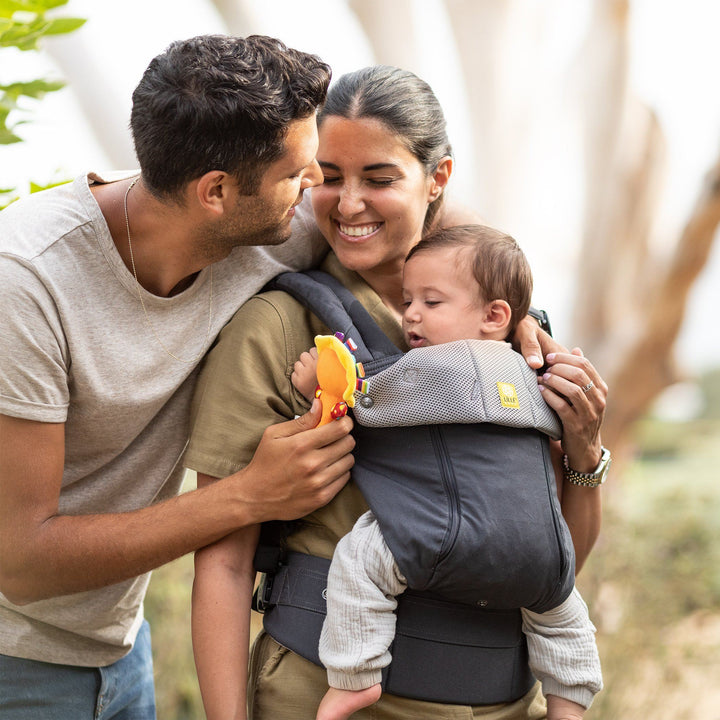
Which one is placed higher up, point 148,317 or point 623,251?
point 148,317

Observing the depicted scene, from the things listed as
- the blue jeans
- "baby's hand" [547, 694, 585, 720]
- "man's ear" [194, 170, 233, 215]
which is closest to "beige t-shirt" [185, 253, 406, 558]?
"man's ear" [194, 170, 233, 215]

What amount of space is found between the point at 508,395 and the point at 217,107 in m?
0.87

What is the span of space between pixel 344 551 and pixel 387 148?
96cm

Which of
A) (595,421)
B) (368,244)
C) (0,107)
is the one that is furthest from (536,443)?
(0,107)

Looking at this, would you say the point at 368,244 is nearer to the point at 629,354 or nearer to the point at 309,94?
the point at 309,94

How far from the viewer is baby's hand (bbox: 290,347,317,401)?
77.5 inches

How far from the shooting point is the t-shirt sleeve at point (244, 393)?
6.56 ft

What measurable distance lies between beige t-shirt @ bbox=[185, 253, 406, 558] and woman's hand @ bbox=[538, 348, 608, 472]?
487mm

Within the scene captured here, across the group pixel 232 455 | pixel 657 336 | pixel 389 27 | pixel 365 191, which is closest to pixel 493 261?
pixel 365 191

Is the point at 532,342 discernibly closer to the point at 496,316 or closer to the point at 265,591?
the point at 496,316

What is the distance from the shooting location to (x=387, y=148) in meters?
2.17

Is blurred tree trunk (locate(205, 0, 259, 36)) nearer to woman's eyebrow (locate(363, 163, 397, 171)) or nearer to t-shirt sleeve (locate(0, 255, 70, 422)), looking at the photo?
woman's eyebrow (locate(363, 163, 397, 171))

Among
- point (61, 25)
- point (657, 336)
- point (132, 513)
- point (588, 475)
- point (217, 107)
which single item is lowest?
point (657, 336)

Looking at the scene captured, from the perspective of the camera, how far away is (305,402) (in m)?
2.05
